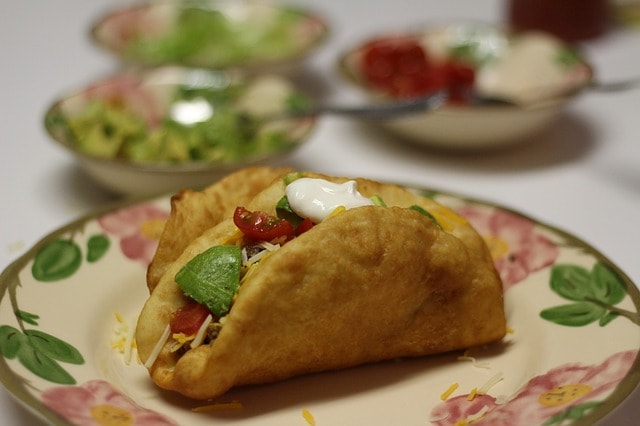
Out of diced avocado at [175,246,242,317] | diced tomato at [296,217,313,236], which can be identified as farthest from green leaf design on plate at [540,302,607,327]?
diced avocado at [175,246,242,317]

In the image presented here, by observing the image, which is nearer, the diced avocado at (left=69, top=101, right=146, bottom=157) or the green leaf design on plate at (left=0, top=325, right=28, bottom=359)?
the green leaf design on plate at (left=0, top=325, right=28, bottom=359)

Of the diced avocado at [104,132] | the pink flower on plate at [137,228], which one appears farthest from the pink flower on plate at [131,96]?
the pink flower on plate at [137,228]

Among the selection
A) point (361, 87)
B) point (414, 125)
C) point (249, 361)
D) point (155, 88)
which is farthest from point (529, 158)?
point (249, 361)

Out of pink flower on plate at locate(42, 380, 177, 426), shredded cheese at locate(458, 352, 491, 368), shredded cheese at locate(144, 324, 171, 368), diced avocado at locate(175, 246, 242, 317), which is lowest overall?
shredded cheese at locate(458, 352, 491, 368)

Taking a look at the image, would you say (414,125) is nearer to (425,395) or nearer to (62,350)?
(425,395)

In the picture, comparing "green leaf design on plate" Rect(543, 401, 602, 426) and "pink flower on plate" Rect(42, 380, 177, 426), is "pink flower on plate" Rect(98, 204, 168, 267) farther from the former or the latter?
"green leaf design on plate" Rect(543, 401, 602, 426)
